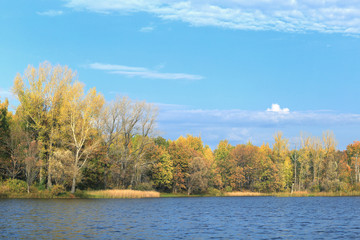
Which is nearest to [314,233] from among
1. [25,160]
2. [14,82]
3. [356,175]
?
[25,160]

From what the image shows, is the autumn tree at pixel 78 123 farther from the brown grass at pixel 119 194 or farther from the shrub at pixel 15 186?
the shrub at pixel 15 186

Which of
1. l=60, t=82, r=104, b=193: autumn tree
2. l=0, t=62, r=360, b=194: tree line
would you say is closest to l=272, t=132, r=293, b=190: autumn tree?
l=0, t=62, r=360, b=194: tree line

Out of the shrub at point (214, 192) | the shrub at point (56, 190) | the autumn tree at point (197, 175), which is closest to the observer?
the shrub at point (56, 190)

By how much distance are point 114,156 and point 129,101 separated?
1354 centimetres

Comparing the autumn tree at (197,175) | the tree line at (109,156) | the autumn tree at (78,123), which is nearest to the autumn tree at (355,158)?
the tree line at (109,156)

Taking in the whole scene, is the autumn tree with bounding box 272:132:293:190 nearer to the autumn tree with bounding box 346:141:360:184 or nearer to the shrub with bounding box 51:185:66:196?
the autumn tree with bounding box 346:141:360:184

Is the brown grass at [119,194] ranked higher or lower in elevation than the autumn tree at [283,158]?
lower

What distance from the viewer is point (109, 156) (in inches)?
3521

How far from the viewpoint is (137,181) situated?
9162 cm

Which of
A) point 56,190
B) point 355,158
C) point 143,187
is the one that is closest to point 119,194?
point 143,187

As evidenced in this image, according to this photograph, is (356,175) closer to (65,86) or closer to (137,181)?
(137,181)

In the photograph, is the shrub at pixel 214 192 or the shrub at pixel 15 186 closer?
the shrub at pixel 15 186

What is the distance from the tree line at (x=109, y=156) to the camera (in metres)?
71.6

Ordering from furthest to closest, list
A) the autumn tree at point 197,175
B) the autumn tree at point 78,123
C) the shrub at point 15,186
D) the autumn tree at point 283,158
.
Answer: the autumn tree at point 283,158 → the autumn tree at point 197,175 → the autumn tree at point 78,123 → the shrub at point 15,186
